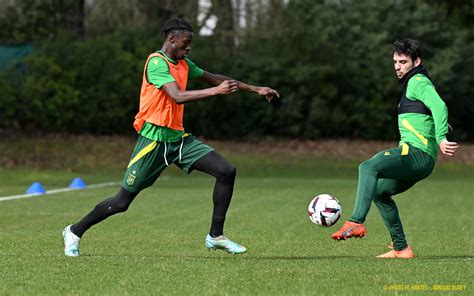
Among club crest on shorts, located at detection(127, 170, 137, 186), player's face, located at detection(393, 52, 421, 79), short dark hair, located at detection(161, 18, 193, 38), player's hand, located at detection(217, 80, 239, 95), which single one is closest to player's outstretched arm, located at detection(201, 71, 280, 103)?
player's hand, located at detection(217, 80, 239, 95)

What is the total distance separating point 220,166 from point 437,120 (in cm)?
210

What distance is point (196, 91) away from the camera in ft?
31.3

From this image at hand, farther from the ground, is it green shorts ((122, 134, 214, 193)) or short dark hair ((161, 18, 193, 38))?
short dark hair ((161, 18, 193, 38))

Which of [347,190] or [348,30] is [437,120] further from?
[348,30]

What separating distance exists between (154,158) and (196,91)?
0.89 m

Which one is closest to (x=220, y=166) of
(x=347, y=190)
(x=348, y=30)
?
(x=347, y=190)

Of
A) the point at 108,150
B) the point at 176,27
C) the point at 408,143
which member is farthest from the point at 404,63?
the point at 108,150

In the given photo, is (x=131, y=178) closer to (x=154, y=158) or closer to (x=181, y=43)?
(x=154, y=158)

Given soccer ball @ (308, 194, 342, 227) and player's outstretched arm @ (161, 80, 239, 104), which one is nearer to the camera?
player's outstretched arm @ (161, 80, 239, 104)

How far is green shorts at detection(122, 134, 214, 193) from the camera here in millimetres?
10000

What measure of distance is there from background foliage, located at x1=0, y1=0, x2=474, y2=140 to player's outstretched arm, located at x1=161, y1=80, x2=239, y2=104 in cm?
2834

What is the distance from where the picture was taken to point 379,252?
11.3 meters

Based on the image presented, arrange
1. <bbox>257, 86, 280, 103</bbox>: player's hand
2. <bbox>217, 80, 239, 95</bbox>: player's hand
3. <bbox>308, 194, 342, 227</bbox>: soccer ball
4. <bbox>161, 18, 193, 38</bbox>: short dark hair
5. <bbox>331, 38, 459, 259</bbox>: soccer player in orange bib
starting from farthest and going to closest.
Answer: <bbox>308, 194, 342, 227</bbox>: soccer ball, <bbox>161, 18, 193, 38</bbox>: short dark hair, <bbox>257, 86, 280, 103</bbox>: player's hand, <bbox>331, 38, 459, 259</bbox>: soccer player in orange bib, <bbox>217, 80, 239, 95</bbox>: player's hand

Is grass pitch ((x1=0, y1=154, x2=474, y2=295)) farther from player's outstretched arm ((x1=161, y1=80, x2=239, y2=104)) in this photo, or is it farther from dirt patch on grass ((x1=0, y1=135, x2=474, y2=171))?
dirt patch on grass ((x1=0, y1=135, x2=474, y2=171))
